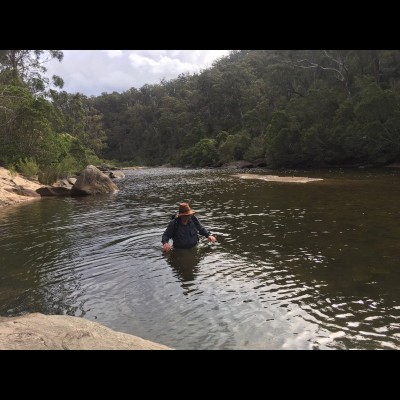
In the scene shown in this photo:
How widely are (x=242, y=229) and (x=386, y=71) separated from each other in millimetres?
44636

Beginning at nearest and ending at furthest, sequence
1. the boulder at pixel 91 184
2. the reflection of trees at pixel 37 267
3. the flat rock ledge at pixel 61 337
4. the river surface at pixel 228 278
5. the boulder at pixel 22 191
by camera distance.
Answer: the flat rock ledge at pixel 61 337, the river surface at pixel 228 278, the reflection of trees at pixel 37 267, the boulder at pixel 22 191, the boulder at pixel 91 184

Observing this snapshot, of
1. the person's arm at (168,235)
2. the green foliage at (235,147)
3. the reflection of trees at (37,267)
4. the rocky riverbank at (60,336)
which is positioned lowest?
the reflection of trees at (37,267)

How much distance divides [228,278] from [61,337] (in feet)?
12.4

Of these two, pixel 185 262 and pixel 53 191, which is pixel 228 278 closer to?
pixel 185 262

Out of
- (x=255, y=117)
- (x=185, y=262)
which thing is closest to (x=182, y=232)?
(x=185, y=262)

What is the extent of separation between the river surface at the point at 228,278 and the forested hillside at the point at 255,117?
1703cm

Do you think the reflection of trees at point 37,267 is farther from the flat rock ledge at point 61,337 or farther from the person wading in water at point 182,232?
the person wading in water at point 182,232

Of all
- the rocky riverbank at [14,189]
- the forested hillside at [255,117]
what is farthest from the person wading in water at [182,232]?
the forested hillside at [255,117]

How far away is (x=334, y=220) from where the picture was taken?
13.5 meters

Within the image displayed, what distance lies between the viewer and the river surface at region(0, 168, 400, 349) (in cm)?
555

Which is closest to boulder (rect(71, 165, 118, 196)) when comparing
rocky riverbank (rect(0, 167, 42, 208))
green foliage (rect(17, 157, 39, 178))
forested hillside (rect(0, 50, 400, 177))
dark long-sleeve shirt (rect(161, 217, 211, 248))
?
rocky riverbank (rect(0, 167, 42, 208))

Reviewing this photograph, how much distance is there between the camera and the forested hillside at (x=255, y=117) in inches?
1270
